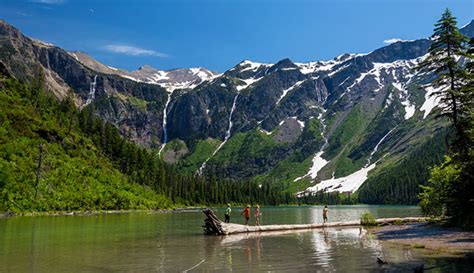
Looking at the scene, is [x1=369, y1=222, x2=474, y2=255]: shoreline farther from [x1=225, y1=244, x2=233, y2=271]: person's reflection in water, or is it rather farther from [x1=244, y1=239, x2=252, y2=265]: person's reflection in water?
[x1=225, y1=244, x2=233, y2=271]: person's reflection in water

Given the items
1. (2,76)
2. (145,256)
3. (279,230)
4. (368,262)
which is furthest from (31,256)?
(2,76)

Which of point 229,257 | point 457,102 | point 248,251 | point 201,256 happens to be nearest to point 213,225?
point 248,251

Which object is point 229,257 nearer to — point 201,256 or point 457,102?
point 201,256

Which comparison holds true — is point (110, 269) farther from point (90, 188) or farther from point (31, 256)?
point (90, 188)

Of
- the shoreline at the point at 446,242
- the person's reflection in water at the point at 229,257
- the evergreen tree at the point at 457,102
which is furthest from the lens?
the evergreen tree at the point at 457,102

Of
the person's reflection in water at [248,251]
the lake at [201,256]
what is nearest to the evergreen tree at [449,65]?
the lake at [201,256]

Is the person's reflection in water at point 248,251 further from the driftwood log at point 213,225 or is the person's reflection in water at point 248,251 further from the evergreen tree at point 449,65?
the evergreen tree at point 449,65

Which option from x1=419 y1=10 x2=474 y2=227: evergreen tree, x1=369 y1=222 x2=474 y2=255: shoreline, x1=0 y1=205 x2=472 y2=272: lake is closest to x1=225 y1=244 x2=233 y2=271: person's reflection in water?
x1=0 y1=205 x2=472 y2=272: lake

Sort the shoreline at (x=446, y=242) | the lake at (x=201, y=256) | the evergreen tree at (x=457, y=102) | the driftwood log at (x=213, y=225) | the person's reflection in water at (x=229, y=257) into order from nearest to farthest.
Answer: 1. the lake at (x=201, y=256)
2. the person's reflection in water at (x=229, y=257)
3. the shoreline at (x=446, y=242)
4. the evergreen tree at (x=457, y=102)
5. the driftwood log at (x=213, y=225)

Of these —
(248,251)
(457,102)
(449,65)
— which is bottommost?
(248,251)

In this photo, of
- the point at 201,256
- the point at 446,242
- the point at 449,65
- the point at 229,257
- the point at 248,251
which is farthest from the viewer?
the point at 449,65

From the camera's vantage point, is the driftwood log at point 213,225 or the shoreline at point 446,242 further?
the driftwood log at point 213,225

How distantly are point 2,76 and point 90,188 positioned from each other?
168 feet

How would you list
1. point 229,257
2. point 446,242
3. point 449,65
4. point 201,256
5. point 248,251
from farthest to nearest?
point 449,65 < point 446,242 < point 248,251 < point 201,256 < point 229,257
